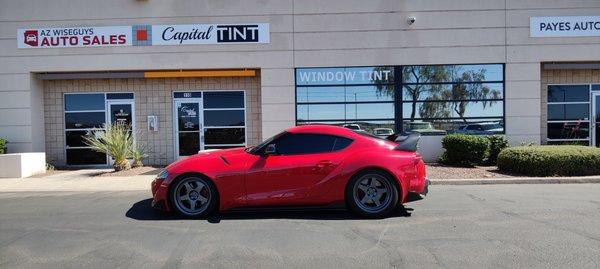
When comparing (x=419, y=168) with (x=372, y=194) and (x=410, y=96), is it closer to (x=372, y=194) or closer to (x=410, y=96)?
(x=372, y=194)

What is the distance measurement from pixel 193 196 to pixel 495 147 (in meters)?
9.91

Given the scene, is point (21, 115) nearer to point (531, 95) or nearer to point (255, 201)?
point (255, 201)

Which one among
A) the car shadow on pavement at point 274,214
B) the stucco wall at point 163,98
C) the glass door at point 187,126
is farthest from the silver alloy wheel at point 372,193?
the glass door at point 187,126

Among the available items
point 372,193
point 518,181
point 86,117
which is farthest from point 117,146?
point 518,181

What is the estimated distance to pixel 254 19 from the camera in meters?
15.6

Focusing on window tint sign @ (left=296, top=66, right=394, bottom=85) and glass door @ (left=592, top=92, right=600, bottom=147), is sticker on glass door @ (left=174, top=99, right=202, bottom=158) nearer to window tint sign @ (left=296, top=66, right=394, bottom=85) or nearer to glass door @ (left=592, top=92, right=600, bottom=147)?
window tint sign @ (left=296, top=66, right=394, bottom=85)

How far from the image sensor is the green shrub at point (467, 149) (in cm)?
1359

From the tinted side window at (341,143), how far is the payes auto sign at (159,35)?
847cm

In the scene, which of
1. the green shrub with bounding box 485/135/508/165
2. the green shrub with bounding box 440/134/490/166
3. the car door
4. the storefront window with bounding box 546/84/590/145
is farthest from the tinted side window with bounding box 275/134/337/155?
the storefront window with bounding box 546/84/590/145

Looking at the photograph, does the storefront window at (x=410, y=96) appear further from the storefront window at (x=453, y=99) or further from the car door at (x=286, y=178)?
the car door at (x=286, y=178)

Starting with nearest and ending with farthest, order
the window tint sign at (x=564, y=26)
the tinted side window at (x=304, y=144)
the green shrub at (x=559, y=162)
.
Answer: the tinted side window at (x=304, y=144)
the green shrub at (x=559, y=162)
the window tint sign at (x=564, y=26)

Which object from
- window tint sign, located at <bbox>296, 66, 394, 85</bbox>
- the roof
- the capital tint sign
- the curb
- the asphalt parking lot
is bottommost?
the asphalt parking lot

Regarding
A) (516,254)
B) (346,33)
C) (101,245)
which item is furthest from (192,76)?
(516,254)

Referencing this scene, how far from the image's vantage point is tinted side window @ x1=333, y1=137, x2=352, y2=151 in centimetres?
775
